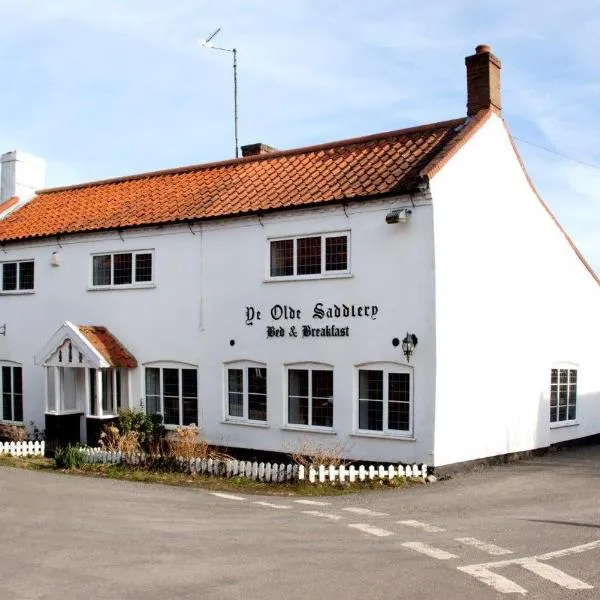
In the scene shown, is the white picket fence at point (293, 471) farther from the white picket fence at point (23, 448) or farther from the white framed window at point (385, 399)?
the white picket fence at point (23, 448)

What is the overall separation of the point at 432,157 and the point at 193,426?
27.3 feet

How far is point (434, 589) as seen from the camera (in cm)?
786

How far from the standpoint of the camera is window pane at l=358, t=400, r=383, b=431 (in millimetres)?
16844

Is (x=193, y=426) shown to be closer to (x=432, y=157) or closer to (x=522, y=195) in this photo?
(x=432, y=157)

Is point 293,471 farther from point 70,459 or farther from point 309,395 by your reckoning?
point 70,459

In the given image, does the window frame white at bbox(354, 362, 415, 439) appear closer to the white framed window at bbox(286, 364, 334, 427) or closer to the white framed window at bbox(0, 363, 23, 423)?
the white framed window at bbox(286, 364, 334, 427)

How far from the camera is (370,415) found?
17.0m

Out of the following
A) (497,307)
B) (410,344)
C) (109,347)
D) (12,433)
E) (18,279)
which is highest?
(18,279)

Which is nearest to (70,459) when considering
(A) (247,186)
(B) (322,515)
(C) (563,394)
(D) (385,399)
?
(D) (385,399)

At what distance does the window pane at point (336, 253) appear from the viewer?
17406 millimetres

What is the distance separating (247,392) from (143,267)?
4.75 metres

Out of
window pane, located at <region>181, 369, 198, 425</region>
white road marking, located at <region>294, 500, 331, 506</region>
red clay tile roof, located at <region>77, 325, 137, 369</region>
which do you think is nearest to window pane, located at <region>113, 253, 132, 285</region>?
red clay tile roof, located at <region>77, 325, 137, 369</region>

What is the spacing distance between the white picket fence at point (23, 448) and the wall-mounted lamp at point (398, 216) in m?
11.3

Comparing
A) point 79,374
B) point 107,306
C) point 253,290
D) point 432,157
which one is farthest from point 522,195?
point 79,374
